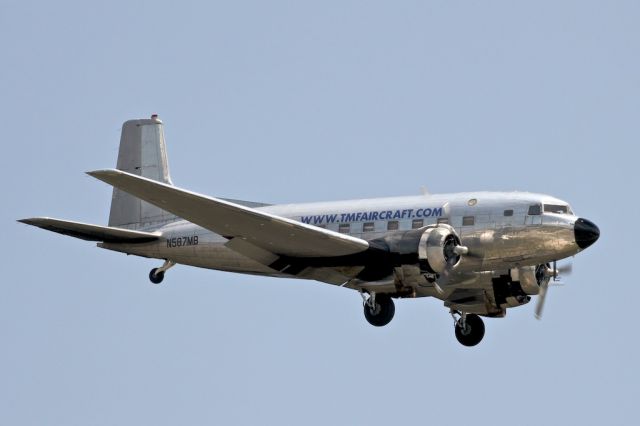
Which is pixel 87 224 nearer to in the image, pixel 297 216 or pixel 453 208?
pixel 297 216

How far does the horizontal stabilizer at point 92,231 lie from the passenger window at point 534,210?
408 inches

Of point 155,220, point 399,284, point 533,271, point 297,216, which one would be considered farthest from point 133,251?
point 533,271

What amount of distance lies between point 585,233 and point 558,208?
3.46 ft

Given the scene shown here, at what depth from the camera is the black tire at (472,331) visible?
38688mm

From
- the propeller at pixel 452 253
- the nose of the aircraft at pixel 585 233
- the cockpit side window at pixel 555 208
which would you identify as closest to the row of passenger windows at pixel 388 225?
the propeller at pixel 452 253

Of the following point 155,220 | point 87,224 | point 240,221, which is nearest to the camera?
point 240,221

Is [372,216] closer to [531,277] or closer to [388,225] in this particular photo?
[388,225]

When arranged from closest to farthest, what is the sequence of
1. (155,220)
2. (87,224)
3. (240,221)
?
1. (240,221)
2. (87,224)
3. (155,220)

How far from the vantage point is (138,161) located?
136 feet

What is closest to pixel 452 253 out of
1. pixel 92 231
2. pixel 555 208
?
pixel 555 208

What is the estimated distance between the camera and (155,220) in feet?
131

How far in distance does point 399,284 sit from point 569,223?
14.3 feet

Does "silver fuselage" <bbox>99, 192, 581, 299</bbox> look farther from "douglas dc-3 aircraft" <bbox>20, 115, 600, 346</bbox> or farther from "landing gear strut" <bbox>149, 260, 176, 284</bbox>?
"landing gear strut" <bbox>149, 260, 176, 284</bbox>

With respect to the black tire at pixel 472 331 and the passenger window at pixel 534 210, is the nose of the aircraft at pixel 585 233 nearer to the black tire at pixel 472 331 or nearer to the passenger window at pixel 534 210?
the passenger window at pixel 534 210
